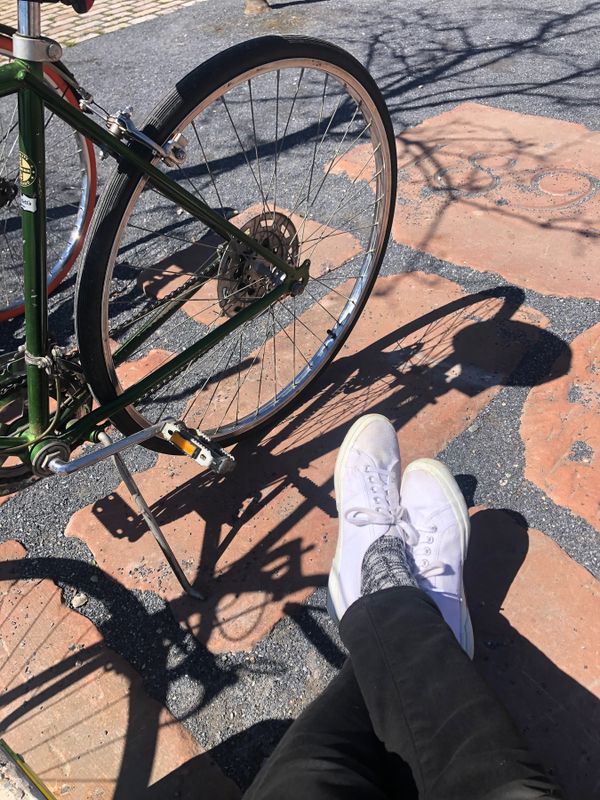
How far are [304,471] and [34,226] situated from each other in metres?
1.12

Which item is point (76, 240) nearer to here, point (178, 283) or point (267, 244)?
point (178, 283)

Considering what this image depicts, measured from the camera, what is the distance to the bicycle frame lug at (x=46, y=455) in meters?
1.85

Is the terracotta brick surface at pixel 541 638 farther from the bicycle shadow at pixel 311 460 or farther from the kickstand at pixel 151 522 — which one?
the kickstand at pixel 151 522

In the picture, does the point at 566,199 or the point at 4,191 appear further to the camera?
the point at 566,199

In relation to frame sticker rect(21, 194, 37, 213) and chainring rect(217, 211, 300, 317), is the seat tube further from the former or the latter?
chainring rect(217, 211, 300, 317)

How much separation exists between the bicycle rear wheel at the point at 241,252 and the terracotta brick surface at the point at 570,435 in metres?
0.75

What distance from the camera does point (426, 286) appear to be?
118 inches

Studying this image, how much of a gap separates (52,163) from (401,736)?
368 cm

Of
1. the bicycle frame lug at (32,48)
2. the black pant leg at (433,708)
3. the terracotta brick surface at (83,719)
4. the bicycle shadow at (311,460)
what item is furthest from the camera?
the bicycle shadow at (311,460)

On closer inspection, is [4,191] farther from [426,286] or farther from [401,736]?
[401,736]

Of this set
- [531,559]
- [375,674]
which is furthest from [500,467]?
[375,674]

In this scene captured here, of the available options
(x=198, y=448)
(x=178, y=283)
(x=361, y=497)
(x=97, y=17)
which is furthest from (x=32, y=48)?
(x=97, y=17)

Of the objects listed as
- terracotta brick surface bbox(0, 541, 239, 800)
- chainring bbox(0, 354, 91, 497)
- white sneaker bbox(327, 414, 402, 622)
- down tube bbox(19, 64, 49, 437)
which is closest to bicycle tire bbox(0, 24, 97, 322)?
chainring bbox(0, 354, 91, 497)

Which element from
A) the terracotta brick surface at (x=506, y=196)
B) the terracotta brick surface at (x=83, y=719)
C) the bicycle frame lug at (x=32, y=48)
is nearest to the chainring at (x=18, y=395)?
the terracotta brick surface at (x=83, y=719)
